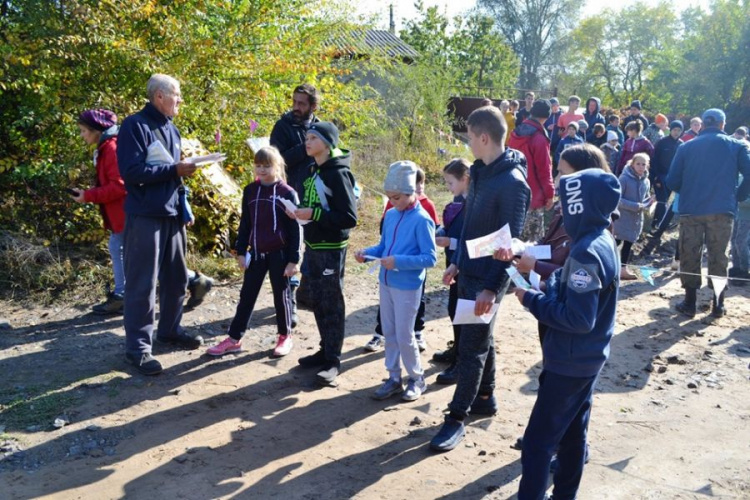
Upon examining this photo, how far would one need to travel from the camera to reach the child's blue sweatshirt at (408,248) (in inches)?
176

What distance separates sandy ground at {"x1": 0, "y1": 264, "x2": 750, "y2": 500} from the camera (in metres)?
3.72

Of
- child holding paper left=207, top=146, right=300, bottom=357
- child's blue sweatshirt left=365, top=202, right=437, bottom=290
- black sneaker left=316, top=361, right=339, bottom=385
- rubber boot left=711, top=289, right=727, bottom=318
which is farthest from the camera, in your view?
rubber boot left=711, top=289, right=727, bottom=318

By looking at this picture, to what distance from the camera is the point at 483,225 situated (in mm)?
3957

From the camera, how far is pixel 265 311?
674cm

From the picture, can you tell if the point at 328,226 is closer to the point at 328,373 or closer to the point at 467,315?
the point at 328,373

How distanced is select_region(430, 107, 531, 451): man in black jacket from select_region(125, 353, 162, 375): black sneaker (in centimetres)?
231

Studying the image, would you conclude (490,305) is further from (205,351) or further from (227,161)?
(227,161)

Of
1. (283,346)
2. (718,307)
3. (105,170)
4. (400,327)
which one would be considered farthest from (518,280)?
(718,307)

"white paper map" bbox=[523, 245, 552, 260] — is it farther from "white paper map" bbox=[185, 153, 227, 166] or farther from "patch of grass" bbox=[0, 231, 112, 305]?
"patch of grass" bbox=[0, 231, 112, 305]

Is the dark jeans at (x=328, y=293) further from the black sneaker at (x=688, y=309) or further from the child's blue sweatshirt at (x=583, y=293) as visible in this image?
the black sneaker at (x=688, y=309)

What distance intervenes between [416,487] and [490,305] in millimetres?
1147

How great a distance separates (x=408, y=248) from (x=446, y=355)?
1419mm

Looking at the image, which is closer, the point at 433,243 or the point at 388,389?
the point at 433,243

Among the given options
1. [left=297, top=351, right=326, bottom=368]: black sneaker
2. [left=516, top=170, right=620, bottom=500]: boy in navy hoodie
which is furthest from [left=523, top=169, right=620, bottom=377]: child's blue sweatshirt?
[left=297, top=351, right=326, bottom=368]: black sneaker
